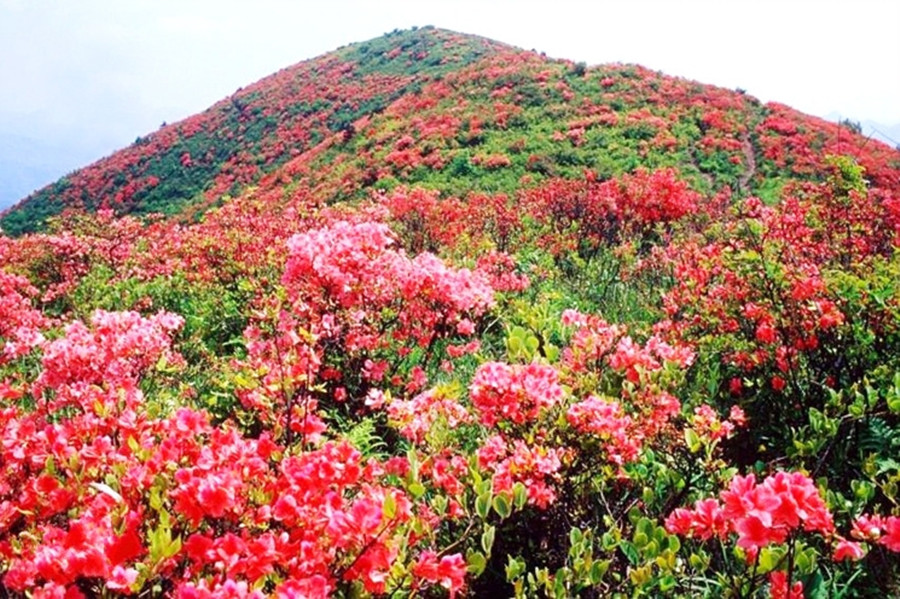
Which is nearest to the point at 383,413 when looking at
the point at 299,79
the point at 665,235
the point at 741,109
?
the point at 665,235

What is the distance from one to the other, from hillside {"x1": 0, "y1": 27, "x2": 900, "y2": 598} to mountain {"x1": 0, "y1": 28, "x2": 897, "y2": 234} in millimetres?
11413

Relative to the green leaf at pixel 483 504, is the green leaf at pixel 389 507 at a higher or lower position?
higher

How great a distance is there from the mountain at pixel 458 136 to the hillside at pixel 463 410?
11.4 m

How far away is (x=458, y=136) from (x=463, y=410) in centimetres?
2331

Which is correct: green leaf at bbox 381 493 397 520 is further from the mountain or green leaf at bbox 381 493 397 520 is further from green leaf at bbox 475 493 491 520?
the mountain

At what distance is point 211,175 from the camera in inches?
1478

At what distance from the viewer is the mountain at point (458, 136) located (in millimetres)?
21844

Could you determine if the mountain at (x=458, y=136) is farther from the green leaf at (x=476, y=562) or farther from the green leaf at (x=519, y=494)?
the green leaf at (x=476, y=562)

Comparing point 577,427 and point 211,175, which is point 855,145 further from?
point 211,175

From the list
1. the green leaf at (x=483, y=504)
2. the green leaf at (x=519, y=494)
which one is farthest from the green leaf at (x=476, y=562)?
the green leaf at (x=519, y=494)

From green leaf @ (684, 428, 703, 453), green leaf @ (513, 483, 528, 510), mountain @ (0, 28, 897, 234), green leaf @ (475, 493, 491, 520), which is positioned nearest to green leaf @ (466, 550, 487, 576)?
green leaf @ (475, 493, 491, 520)

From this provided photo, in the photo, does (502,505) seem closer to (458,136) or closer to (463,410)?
(463,410)

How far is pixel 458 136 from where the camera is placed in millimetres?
25578

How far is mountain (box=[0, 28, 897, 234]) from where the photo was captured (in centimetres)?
2184
